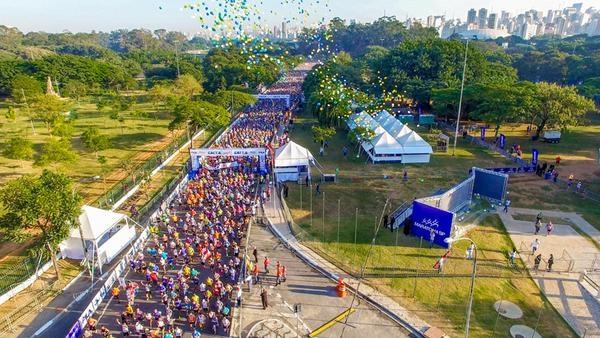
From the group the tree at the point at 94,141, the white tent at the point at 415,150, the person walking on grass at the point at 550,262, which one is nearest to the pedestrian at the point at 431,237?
the person walking on grass at the point at 550,262

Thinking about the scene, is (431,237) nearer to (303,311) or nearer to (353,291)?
(353,291)

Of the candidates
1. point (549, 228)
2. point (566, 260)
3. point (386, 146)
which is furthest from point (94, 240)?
point (549, 228)

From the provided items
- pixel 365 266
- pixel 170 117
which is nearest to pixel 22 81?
pixel 170 117

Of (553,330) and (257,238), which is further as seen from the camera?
(257,238)

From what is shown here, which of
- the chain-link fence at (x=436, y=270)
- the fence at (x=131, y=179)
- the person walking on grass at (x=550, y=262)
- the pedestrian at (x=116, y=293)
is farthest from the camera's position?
the fence at (x=131, y=179)

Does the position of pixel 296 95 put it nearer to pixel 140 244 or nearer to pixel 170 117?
pixel 170 117

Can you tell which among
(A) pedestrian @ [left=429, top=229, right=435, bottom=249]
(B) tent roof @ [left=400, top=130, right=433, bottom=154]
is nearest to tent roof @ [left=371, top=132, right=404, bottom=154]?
(B) tent roof @ [left=400, top=130, right=433, bottom=154]

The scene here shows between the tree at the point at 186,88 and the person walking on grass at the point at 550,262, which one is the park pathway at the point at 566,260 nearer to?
the person walking on grass at the point at 550,262
